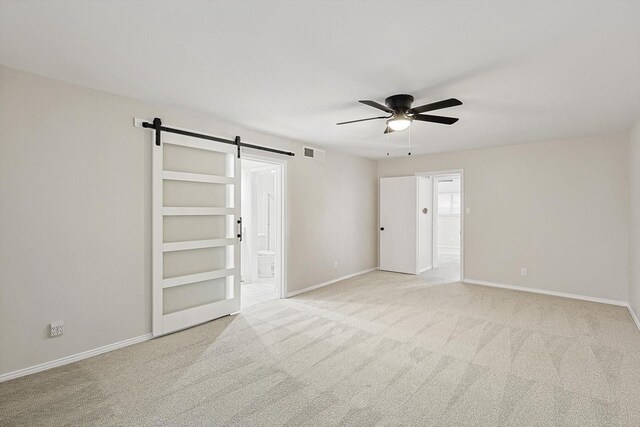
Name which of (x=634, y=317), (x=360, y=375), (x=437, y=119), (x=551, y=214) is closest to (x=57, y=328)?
(x=360, y=375)

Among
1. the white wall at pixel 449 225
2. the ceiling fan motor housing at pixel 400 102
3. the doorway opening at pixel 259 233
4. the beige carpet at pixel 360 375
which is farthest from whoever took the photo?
the white wall at pixel 449 225

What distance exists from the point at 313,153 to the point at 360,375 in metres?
3.70

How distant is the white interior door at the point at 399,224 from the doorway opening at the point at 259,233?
240 centimetres

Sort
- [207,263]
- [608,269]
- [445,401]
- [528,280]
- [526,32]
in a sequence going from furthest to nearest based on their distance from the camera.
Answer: [528,280] → [608,269] → [207,263] → [445,401] → [526,32]

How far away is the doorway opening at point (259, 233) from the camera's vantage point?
5312mm

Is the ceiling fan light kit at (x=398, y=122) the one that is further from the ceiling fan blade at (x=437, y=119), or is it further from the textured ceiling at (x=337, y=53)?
the textured ceiling at (x=337, y=53)

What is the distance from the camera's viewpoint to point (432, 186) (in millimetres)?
7188

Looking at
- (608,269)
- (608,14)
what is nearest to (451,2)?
(608,14)

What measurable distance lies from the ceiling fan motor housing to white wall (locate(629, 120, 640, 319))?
2.88m

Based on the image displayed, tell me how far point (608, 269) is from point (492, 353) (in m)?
3.06

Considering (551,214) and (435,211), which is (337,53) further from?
(435,211)

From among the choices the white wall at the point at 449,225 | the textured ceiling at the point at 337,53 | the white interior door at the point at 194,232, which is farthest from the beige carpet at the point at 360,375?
the white wall at the point at 449,225

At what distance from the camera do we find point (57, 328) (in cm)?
276

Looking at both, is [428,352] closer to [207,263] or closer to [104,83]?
[207,263]
